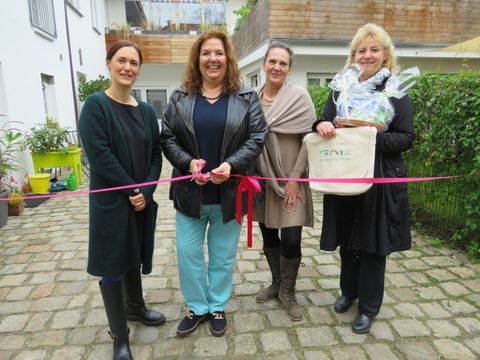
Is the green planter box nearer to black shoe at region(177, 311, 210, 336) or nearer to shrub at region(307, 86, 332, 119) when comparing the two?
shrub at region(307, 86, 332, 119)

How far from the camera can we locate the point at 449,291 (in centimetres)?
340

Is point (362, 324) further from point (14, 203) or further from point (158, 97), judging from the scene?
point (158, 97)

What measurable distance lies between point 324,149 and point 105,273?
5.23ft

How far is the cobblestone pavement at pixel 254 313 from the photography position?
103 inches

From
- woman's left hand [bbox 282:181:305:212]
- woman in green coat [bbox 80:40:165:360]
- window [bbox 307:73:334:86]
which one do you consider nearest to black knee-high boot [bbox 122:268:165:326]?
woman in green coat [bbox 80:40:165:360]

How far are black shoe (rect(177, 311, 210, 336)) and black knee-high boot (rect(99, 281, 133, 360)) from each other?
0.39m

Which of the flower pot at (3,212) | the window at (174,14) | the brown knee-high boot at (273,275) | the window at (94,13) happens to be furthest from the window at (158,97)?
the brown knee-high boot at (273,275)

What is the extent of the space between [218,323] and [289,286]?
2.15ft

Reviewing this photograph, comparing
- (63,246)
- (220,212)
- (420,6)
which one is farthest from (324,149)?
(420,6)

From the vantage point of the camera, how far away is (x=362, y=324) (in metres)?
2.80

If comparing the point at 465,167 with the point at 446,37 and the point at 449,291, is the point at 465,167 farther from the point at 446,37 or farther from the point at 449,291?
the point at 446,37

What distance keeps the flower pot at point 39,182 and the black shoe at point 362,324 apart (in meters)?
5.94

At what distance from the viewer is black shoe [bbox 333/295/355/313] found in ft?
10.0

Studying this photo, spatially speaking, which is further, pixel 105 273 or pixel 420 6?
pixel 420 6
